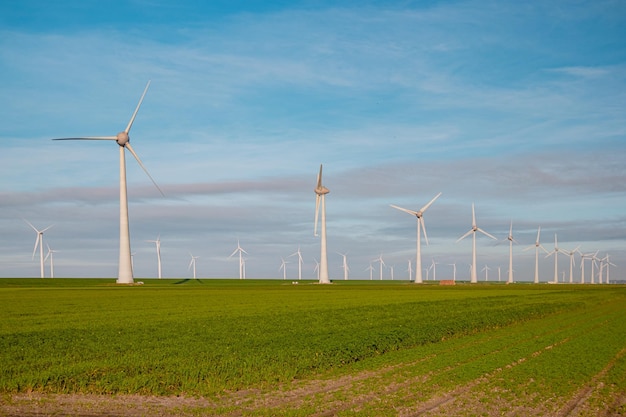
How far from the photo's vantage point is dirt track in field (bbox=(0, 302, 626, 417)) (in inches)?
623

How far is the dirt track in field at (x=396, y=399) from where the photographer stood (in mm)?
15820

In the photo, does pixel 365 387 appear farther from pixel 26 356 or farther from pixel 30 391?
pixel 26 356

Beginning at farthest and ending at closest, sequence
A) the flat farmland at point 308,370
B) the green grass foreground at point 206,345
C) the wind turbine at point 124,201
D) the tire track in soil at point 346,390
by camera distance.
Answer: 1. the wind turbine at point 124,201
2. the green grass foreground at point 206,345
3. the flat farmland at point 308,370
4. the tire track in soil at point 346,390

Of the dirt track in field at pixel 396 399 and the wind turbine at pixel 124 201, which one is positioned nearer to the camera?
the dirt track in field at pixel 396 399

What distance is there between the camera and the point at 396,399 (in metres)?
17.0

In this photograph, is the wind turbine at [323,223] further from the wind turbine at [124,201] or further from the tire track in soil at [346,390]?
the tire track in soil at [346,390]

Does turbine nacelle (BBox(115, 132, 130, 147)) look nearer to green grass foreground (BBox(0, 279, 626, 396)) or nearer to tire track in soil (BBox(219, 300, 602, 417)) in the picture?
green grass foreground (BBox(0, 279, 626, 396))

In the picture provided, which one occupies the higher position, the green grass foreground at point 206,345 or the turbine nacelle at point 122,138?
the turbine nacelle at point 122,138

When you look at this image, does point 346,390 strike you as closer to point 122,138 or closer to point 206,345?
point 206,345

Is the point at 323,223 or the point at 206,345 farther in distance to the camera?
the point at 323,223

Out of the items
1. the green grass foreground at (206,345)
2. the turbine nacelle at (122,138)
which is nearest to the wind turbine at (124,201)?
the turbine nacelle at (122,138)

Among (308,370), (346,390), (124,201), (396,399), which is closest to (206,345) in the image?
(308,370)

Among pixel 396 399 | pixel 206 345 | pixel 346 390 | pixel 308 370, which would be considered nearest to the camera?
pixel 396 399

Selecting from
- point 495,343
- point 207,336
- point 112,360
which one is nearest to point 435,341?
point 495,343
